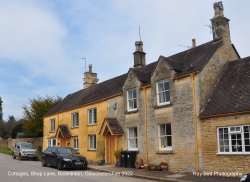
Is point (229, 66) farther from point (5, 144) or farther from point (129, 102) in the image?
point (5, 144)

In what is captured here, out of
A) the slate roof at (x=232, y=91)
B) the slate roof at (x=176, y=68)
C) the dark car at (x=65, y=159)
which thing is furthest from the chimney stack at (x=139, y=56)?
the dark car at (x=65, y=159)

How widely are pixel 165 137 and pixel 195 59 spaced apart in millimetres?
5143

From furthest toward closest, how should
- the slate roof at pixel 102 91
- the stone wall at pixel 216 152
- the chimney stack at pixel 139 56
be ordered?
the chimney stack at pixel 139 56
the slate roof at pixel 102 91
the stone wall at pixel 216 152

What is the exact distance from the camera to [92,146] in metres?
28.4

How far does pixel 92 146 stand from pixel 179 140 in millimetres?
11130

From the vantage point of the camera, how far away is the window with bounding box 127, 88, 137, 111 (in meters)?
23.5

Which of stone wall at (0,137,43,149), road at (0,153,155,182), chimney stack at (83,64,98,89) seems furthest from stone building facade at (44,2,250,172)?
stone wall at (0,137,43,149)

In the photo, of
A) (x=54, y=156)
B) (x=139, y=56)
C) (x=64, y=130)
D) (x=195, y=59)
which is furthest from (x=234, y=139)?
(x=64, y=130)

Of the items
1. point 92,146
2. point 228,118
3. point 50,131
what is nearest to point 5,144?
point 50,131

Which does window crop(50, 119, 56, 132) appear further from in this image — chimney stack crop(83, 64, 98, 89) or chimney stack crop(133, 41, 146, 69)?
chimney stack crop(133, 41, 146, 69)

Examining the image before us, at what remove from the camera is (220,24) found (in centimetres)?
2066

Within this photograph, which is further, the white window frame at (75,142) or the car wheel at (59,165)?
the white window frame at (75,142)

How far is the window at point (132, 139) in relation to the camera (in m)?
23.0

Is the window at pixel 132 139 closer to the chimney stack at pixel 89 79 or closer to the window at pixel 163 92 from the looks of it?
the window at pixel 163 92
